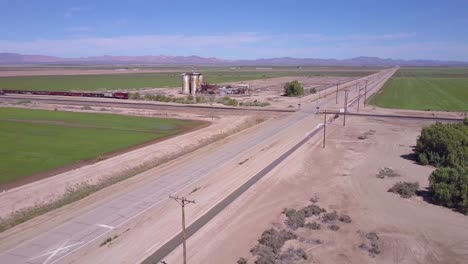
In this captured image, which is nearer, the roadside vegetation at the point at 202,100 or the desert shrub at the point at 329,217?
the desert shrub at the point at 329,217

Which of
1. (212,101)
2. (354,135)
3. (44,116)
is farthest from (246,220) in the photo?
(212,101)

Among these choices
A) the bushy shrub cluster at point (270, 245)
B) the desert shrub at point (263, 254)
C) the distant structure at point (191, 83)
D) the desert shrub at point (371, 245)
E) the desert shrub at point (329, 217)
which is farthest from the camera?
the distant structure at point (191, 83)

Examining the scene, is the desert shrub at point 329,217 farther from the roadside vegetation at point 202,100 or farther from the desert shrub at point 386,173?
the roadside vegetation at point 202,100

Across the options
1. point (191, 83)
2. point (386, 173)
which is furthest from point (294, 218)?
point (191, 83)

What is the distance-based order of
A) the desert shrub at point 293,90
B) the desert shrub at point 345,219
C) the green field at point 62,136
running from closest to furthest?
1. the desert shrub at point 345,219
2. the green field at point 62,136
3. the desert shrub at point 293,90

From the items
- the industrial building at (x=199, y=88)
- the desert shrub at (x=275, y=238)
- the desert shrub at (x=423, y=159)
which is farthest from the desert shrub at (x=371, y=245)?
the industrial building at (x=199, y=88)

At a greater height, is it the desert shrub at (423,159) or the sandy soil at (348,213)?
the desert shrub at (423,159)

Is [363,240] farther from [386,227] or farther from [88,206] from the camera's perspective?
[88,206]

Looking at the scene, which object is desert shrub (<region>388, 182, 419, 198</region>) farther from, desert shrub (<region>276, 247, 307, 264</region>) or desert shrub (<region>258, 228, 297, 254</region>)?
desert shrub (<region>276, 247, 307, 264</region>)
